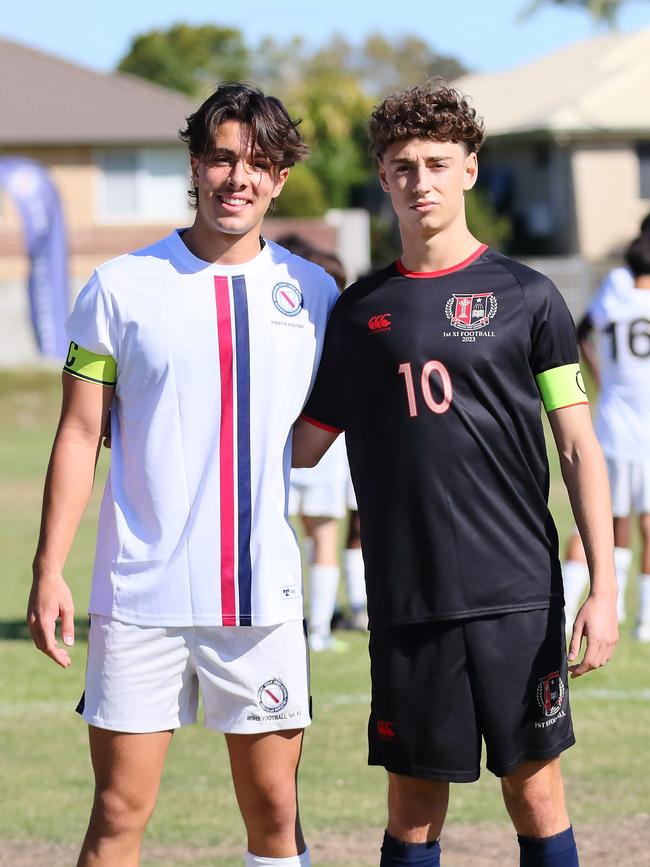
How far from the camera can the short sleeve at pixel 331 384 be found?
423 cm

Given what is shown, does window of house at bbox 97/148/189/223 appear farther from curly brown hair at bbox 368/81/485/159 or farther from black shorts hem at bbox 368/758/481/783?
black shorts hem at bbox 368/758/481/783

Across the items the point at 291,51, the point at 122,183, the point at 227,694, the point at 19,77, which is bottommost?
the point at 227,694

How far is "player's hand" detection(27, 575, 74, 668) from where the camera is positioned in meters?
4.08

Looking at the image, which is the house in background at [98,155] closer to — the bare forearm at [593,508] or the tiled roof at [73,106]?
the tiled roof at [73,106]

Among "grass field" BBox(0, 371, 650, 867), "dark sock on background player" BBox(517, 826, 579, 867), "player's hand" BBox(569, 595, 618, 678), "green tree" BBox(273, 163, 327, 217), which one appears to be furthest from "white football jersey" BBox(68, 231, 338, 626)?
"green tree" BBox(273, 163, 327, 217)

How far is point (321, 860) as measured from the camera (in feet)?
18.3

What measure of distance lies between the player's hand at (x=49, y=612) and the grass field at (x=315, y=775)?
5.72 ft

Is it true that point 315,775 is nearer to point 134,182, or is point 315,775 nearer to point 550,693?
point 550,693

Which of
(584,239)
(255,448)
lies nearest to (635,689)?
(255,448)

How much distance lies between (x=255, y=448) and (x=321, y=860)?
2.09m

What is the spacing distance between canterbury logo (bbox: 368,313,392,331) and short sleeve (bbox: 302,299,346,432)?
0.33 ft

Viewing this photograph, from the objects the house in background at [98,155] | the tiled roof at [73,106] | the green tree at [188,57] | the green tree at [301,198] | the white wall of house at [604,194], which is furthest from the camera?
the green tree at [188,57]

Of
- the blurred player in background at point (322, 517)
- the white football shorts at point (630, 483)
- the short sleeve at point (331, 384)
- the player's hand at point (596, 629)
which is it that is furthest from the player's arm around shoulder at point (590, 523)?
the white football shorts at point (630, 483)

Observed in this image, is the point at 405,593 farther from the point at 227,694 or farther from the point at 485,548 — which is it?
the point at 227,694
